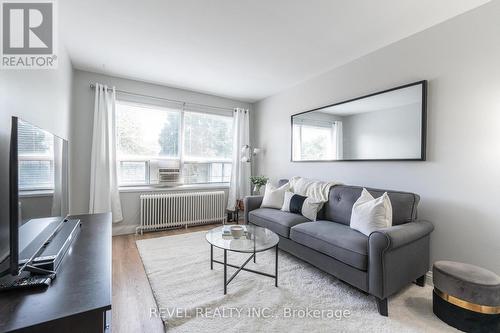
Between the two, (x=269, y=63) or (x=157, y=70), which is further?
(x=157, y=70)

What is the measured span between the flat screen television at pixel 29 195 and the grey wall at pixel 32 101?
9cm

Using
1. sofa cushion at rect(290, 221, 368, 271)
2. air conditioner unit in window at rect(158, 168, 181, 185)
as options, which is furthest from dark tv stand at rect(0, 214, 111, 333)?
air conditioner unit in window at rect(158, 168, 181, 185)

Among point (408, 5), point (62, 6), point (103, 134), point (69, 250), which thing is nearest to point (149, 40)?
point (62, 6)

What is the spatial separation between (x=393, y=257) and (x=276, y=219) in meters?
1.28

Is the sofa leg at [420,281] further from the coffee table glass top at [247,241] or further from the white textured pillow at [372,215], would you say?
the coffee table glass top at [247,241]

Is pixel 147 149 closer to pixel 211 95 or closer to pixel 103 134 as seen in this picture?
pixel 103 134

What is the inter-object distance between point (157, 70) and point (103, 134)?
4.12 feet

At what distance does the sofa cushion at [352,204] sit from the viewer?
2080 mm

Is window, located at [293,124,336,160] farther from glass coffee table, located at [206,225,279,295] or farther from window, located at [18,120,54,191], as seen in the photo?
window, located at [18,120,54,191]

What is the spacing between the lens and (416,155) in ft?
7.34

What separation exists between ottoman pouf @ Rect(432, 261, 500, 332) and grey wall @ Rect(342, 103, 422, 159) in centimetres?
111

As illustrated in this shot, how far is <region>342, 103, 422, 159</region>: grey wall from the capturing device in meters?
2.27

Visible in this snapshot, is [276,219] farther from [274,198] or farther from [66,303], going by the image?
[66,303]

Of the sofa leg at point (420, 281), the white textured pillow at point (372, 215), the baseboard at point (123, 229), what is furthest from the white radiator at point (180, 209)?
the sofa leg at point (420, 281)
